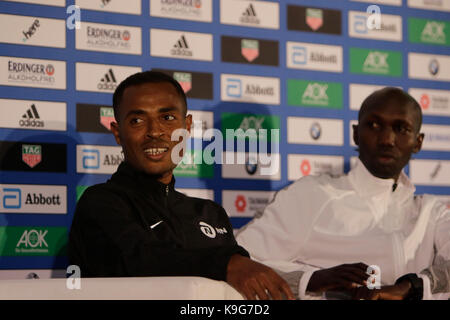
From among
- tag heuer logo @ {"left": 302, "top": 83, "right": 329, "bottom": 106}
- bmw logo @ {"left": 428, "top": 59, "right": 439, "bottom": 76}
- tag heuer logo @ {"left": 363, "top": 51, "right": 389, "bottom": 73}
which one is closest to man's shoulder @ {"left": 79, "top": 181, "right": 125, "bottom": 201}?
tag heuer logo @ {"left": 302, "top": 83, "right": 329, "bottom": 106}

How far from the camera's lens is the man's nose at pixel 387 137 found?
9.37ft

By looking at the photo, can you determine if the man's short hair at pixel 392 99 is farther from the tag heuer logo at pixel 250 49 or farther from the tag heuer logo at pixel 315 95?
the tag heuer logo at pixel 250 49

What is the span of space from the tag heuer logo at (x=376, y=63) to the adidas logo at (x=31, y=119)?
1.74 m

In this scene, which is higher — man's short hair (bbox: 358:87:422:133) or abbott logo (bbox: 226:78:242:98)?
abbott logo (bbox: 226:78:242:98)

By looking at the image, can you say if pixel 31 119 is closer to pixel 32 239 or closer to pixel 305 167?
pixel 32 239

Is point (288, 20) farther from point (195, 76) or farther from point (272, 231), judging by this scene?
point (272, 231)

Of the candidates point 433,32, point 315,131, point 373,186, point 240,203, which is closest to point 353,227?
point 373,186

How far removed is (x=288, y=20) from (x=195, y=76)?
0.62 metres

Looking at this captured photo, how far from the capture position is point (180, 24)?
3338 mm

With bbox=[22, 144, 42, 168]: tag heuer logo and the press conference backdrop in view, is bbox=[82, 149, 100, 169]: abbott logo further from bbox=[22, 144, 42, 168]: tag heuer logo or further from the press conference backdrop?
bbox=[22, 144, 42, 168]: tag heuer logo

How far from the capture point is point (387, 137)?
9.38ft

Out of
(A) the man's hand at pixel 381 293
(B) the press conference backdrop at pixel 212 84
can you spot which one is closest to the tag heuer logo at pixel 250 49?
(B) the press conference backdrop at pixel 212 84

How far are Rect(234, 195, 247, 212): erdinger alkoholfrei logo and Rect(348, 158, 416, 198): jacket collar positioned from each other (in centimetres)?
62

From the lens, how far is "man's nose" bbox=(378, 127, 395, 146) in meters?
2.86
